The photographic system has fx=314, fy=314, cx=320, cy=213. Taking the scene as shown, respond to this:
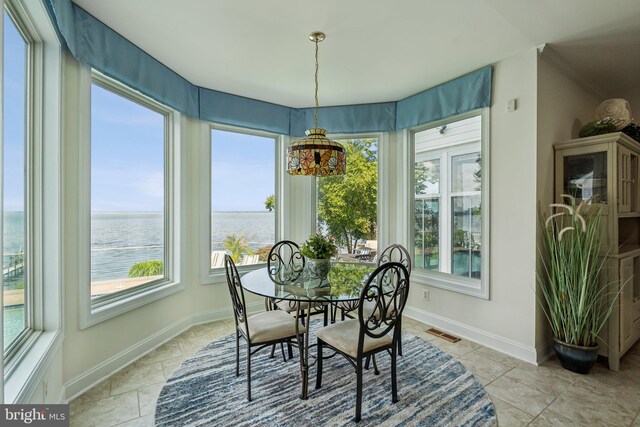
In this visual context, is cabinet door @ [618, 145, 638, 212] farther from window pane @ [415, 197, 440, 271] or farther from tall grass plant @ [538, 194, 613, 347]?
window pane @ [415, 197, 440, 271]

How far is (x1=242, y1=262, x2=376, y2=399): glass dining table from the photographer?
2.04 m

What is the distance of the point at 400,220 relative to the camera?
3773 millimetres

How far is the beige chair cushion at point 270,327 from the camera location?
2.12 m

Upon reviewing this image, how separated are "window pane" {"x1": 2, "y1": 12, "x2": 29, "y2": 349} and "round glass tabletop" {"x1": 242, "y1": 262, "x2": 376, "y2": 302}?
49.0 inches

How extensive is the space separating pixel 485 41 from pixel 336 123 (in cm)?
182

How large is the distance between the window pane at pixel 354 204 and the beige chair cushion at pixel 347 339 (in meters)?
1.87

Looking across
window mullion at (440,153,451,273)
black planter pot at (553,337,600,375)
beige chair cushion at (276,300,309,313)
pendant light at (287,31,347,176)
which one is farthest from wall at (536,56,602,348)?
beige chair cushion at (276,300,309,313)

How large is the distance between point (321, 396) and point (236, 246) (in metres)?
2.09

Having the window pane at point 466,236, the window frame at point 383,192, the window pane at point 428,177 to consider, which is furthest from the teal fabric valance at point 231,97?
the window pane at point 466,236

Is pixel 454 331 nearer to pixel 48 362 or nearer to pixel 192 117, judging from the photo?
pixel 48 362

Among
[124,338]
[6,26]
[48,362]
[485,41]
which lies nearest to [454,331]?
[485,41]

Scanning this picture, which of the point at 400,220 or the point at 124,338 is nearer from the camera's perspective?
the point at 124,338

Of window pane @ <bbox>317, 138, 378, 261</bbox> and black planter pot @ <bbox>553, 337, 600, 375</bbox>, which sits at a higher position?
window pane @ <bbox>317, 138, 378, 261</bbox>

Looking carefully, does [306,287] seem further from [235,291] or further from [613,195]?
[613,195]
